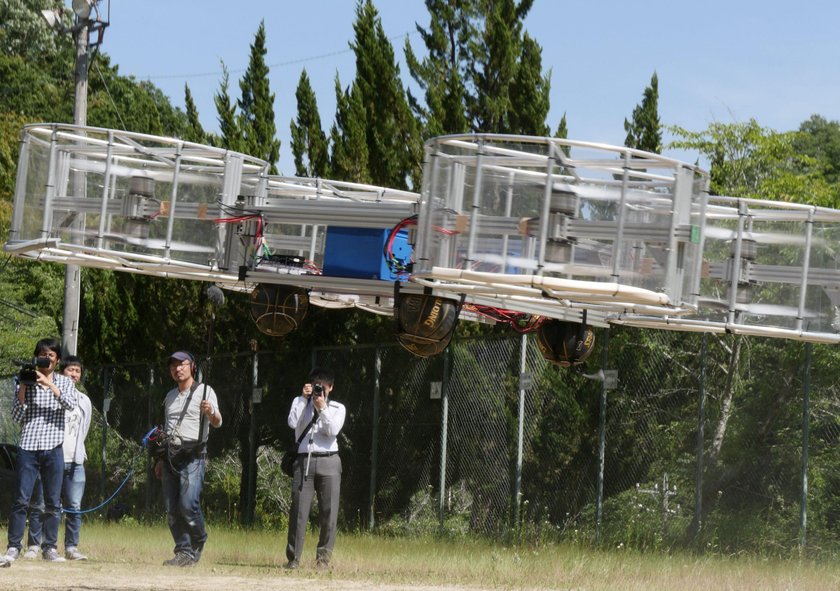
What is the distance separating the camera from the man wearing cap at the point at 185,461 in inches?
546

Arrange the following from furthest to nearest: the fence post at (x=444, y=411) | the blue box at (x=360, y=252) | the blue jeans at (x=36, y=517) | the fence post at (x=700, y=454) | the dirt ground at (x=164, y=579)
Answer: the fence post at (x=444, y=411) < the fence post at (x=700, y=454) < the blue jeans at (x=36, y=517) < the dirt ground at (x=164, y=579) < the blue box at (x=360, y=252)

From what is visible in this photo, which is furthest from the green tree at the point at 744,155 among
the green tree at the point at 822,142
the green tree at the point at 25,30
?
the green tree at the point at 25,30

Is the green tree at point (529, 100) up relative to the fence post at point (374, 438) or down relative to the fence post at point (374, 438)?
up

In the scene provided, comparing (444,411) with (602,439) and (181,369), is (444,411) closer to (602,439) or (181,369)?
(602,439)

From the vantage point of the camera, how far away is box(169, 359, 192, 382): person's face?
13.9m

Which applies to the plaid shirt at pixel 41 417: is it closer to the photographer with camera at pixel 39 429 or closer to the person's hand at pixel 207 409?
the photographer with camera at pixel 39 429

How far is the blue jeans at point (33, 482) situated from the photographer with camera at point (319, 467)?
2306 millimetres

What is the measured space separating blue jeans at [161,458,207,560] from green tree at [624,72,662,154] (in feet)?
27.2

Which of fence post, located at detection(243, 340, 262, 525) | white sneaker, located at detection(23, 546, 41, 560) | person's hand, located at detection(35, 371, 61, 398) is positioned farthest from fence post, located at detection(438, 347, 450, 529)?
person's hand, located at detection(35, 371, 61, 398)

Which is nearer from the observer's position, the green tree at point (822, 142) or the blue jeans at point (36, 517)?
the blue jeans at point (36, 517)

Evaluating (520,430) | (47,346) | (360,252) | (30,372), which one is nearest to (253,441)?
(520,430)

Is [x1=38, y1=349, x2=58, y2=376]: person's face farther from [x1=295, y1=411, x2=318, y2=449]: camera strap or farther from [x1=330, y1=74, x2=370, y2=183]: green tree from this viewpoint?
[x1=330, y1=74, x2=370, y2=183]: green tree

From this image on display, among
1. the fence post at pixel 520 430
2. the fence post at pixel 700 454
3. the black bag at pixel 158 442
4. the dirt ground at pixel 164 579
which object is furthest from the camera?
the fence post at pixel 520 430

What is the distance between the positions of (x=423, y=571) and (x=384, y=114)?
818 cm
